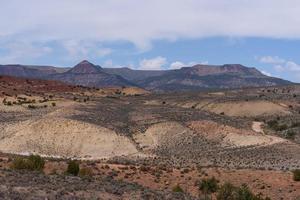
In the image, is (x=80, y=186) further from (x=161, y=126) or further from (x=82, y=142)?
(x=161, y=126)

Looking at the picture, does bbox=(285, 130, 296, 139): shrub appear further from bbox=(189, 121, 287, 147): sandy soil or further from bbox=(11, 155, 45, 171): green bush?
bbox=(11, 155, 45, 171): green bush

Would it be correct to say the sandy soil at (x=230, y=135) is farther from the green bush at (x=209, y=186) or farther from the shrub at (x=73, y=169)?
the shrub at (x=73, y=169)

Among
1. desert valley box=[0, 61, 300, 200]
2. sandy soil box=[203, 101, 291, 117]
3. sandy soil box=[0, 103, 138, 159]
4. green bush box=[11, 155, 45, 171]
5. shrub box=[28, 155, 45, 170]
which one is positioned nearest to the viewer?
desert valley box=[0, 61, 300, 200]

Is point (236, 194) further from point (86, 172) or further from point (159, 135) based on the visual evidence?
point (159, 135)

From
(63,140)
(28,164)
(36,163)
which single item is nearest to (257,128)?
(63,140)

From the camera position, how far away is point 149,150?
55.5 metres

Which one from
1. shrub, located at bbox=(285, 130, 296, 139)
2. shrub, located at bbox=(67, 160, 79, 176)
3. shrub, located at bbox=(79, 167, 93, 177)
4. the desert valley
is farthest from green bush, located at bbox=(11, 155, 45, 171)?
shrub, located at bbox=(285, 130, 296, 139)

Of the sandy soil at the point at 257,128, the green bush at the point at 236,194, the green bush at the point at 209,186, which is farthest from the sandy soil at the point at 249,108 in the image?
the green bush at the point at 236,194

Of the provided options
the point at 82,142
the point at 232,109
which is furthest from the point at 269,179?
the point at 232,109

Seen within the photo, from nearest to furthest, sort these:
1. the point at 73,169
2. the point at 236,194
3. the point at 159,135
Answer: the point at 236,194 < the point at 73,169 < the point at 159,135

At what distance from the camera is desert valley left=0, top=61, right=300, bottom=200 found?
23250mm

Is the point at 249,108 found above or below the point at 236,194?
above

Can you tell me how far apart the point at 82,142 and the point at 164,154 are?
29.9 ft

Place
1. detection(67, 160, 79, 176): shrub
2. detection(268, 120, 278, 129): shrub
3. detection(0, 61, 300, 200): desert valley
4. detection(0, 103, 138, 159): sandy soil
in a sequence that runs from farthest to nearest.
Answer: detection(268, 120, 278, 129): shrub
detection(0, 103, 138, 159): sandy soil
detection(67, 160, 79, 176): shrub
detection(0, 61, 300, 200): desert valley
